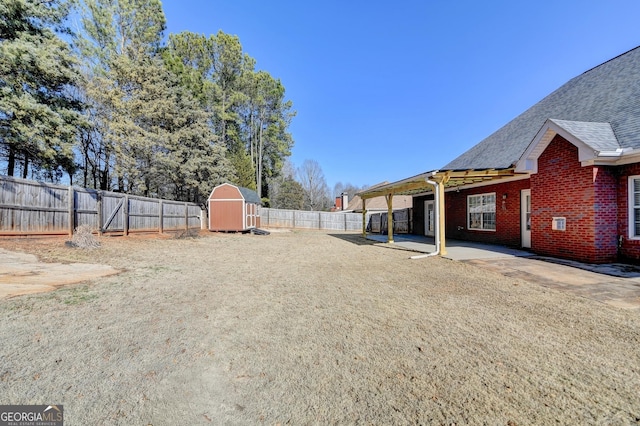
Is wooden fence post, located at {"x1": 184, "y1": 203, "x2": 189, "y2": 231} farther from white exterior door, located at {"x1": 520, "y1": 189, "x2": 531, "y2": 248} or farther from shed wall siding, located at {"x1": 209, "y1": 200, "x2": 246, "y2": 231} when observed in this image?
white exterior door, located at {"x1": 520, "y1": 189, "x2": 531, "y2": 248}

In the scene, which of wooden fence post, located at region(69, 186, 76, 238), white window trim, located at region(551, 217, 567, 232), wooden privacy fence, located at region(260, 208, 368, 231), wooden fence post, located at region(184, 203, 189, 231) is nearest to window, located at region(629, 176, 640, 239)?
white window trim, located at region(551, 217, 567, 232)

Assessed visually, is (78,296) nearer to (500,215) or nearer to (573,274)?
(573,274)

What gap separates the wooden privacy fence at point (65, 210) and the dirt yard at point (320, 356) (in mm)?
6169

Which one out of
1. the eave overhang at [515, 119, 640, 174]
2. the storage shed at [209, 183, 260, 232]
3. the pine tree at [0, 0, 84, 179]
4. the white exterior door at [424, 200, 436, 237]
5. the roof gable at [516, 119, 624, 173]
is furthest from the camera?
the storage shed at [209, 183, 260, 232]

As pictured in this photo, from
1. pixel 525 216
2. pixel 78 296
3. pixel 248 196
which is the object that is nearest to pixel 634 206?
pixel 525 216

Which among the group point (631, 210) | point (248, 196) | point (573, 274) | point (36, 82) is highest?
point (36, 82)

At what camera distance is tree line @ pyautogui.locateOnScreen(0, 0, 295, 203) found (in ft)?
37.3

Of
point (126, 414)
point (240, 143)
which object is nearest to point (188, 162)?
point (240, 143)

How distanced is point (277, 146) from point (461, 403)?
1285 inches

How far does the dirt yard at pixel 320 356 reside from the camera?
193cm

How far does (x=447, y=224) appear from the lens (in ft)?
46.5

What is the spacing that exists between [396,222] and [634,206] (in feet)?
48.0

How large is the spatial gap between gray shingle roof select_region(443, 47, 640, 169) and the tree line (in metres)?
18.2

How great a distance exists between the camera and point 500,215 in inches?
422
